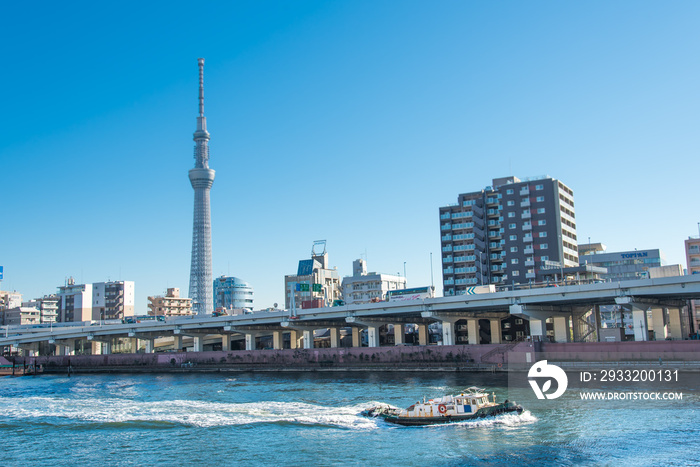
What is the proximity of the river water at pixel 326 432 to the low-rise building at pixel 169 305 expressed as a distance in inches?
5502

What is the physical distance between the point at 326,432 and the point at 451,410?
7866 mm

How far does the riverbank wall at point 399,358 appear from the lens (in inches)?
2248

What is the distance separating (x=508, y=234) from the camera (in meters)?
110

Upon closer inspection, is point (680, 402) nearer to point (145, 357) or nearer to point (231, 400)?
point (231, 400)

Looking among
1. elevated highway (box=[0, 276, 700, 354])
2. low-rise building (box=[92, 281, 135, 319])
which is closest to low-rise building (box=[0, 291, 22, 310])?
low-rise building (box=[92, 281, 135, 319])

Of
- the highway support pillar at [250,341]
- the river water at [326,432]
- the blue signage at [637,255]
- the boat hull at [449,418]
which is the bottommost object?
the river water at [326,432]

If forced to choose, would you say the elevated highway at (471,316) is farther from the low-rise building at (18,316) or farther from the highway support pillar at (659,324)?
the low-rise building at (18,316)

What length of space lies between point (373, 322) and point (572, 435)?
53.3 m

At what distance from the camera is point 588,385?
50094 mm

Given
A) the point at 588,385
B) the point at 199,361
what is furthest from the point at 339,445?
the point at 199,361

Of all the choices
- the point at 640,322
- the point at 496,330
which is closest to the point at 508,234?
the point at 496,330

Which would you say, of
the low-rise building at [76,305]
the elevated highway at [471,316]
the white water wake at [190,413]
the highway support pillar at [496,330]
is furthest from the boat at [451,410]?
the low-rise building at [76,305]

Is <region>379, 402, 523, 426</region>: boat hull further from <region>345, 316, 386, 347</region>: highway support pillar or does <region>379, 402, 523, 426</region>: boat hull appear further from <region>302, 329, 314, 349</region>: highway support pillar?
<region>302, 329, 314, 349</region>: highway support pillar

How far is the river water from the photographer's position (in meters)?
29.0
